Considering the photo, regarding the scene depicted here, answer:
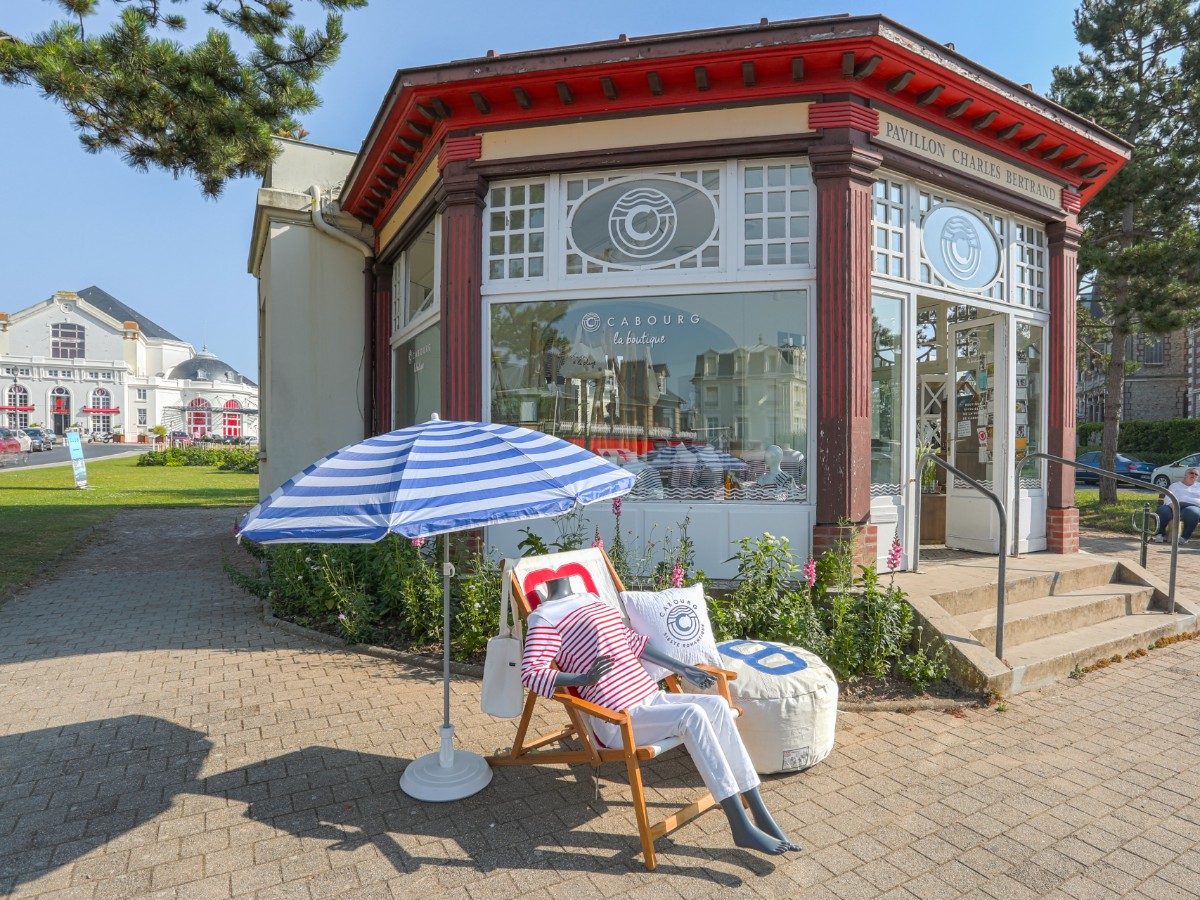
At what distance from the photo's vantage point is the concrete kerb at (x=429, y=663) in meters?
4.37

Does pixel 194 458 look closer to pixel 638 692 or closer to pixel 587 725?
pixel 587 725

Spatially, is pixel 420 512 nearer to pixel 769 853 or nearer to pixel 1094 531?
pixel 769 853

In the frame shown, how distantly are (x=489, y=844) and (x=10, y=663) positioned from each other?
4.40 m

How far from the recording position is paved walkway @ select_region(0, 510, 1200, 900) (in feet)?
8.87

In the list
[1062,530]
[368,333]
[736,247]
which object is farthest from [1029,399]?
[368,333]

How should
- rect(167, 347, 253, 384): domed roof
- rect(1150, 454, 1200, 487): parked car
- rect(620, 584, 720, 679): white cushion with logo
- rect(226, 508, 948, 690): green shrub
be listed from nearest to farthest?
rect(620, 584, 720, 679): white cushion with logo, rect(226, 508, 948, 690): green shrub, rect(1150, 454, 1200, 487): parked car, rect(167, 347, 253, 384): domed roof

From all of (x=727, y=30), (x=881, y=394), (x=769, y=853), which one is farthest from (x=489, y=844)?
(x=727, y=30)

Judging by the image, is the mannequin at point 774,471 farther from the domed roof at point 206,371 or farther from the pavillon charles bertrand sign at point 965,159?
the domed roof at point 206,371

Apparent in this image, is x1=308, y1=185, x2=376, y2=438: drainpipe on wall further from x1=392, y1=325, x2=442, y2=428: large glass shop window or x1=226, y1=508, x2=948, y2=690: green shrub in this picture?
x1=226, y1=508, x2=948, y2=690: green shrub

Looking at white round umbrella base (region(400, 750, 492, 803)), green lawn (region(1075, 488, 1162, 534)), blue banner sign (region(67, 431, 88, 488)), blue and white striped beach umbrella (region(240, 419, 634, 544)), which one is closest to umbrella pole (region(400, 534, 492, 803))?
white round umbrella base (region(400, 750, 492, 803))

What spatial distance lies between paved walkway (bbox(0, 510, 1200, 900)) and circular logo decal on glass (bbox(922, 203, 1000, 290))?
11.9 ft

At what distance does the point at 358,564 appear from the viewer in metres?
6.58

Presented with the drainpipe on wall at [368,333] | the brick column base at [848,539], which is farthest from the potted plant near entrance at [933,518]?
the drainpipe on wall at [368,333]

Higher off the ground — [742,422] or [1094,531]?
[742,422]
